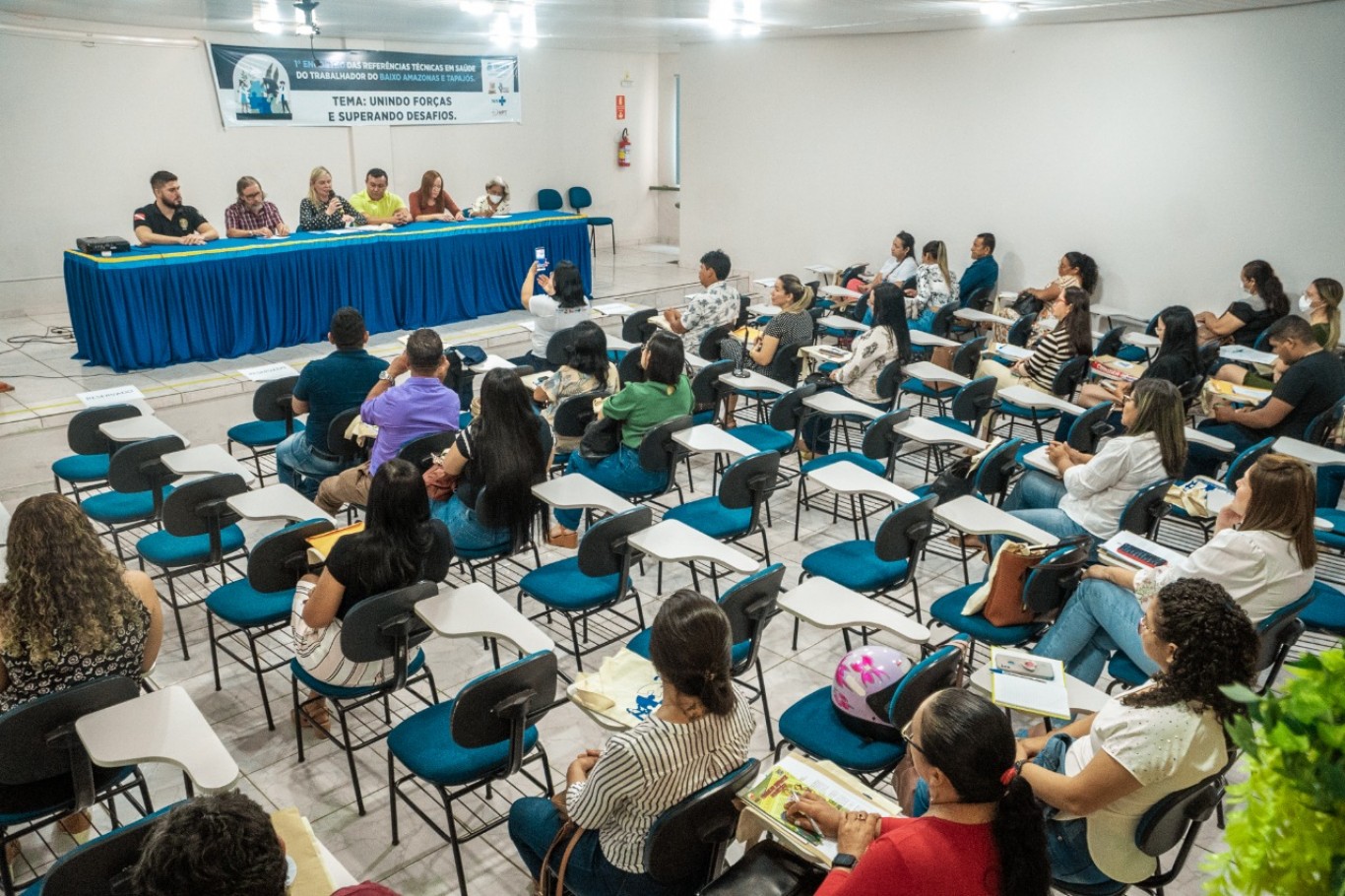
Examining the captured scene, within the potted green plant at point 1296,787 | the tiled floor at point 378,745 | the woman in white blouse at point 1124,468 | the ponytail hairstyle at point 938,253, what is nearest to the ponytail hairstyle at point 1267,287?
the ponytail hairstyle at point 938,253

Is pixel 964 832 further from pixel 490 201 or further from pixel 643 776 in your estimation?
pixel 490 201

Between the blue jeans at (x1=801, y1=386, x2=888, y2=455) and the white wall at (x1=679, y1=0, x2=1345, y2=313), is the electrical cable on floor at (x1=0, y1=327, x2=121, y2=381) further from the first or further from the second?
the white wall at (x1=679, y1=0, x2=1345, y2=313)

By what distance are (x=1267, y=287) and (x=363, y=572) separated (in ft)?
25.8

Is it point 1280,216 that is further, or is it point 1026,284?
point 1026,284

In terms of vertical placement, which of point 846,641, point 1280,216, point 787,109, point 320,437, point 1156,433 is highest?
point 787,109

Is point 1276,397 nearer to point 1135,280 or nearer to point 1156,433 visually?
point 1156,433

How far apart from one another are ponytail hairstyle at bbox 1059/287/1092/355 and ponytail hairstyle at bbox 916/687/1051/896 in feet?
17.9

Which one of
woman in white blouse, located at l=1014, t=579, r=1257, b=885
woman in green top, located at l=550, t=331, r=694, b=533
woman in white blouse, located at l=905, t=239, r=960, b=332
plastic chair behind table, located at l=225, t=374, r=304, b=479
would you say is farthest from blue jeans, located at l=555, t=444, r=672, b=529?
woman in white blouse, located at l=905, t=239, r=960, b=332

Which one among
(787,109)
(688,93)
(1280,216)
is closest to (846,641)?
(1280,216)

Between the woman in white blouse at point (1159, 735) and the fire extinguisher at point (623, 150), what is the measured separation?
14.8 meters

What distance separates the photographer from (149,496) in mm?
5188

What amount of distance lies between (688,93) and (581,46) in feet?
6.75

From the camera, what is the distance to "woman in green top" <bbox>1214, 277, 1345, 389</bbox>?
6.99 metres

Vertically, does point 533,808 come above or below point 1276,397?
below
